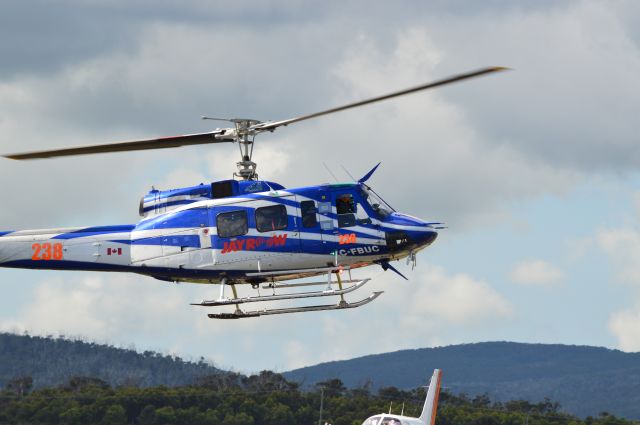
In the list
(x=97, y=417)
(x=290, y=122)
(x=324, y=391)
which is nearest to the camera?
(x=290, y=122)

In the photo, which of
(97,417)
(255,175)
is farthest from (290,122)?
(97,417)

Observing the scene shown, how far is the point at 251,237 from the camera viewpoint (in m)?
47.4

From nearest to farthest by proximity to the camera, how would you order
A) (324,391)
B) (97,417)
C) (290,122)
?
(290,122) → (97,417) → (324,391)

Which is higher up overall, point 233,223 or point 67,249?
point 233,223

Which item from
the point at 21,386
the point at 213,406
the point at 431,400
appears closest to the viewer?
the point at 431,400

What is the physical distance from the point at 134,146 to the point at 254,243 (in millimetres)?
4745

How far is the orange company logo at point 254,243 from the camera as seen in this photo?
155 feet

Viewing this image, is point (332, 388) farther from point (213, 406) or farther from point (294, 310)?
point (294, 310)

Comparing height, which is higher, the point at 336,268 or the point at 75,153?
the point at 75,153

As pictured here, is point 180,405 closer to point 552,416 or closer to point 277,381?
point 277,381

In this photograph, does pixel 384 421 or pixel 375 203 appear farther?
pixel 384 421

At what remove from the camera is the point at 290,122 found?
153 ft

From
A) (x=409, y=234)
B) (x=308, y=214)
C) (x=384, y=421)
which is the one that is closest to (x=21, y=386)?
(x=384, y=421)

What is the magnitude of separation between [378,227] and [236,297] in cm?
488
